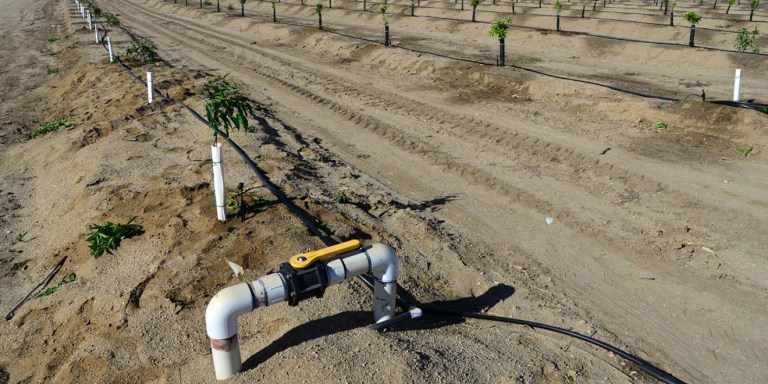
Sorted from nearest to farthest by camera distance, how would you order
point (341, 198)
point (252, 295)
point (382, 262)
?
point (252, 295) → point (382, 262) → point (341, 198)

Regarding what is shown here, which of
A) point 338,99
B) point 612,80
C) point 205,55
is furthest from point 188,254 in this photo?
point 205,55

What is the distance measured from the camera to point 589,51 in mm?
24719

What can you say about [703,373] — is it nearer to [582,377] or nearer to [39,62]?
[582,377]

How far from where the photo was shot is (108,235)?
7164 millimetres

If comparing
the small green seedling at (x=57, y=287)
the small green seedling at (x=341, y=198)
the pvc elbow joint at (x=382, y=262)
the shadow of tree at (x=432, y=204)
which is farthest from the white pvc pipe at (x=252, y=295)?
the shadow of tree at (x=432, y=204)

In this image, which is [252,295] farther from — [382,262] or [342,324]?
[342,324]

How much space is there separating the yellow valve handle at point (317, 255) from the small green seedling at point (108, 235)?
3614mm

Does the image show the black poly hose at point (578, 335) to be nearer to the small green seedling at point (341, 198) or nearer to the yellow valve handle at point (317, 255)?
the yellow valve handle at point (317, 255)

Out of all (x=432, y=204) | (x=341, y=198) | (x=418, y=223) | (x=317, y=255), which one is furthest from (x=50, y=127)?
(x=317, y=255)

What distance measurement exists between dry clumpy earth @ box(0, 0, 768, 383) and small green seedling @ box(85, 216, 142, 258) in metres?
0.15

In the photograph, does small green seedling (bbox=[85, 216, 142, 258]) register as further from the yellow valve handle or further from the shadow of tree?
the shadow of tree

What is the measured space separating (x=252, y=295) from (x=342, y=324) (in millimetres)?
1319

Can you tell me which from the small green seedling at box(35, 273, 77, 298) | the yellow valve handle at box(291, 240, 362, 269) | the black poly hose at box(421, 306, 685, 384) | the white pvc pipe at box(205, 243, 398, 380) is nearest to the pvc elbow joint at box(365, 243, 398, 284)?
the white pvc pipe at box(205, 243, 398, 380)

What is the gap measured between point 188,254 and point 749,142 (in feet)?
36.1
